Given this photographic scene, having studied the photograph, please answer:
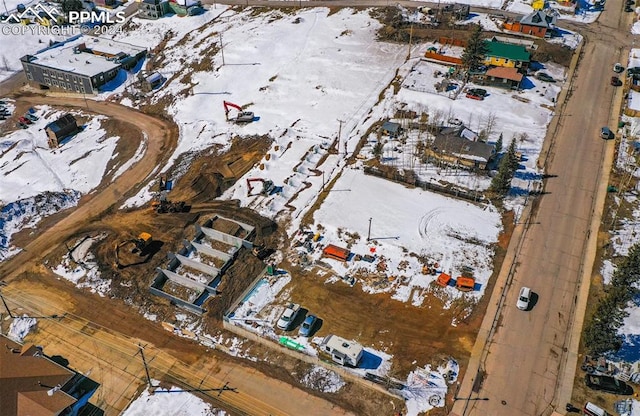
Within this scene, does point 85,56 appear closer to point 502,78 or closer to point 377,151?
point 377,151

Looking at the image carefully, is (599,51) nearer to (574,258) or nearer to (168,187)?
(574,258)

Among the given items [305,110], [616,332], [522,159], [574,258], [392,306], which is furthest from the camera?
[305,110]

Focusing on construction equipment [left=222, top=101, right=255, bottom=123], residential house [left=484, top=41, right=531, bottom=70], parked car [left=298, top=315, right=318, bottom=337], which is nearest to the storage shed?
parked car [left=298, top=315, right=318, bottom=337]

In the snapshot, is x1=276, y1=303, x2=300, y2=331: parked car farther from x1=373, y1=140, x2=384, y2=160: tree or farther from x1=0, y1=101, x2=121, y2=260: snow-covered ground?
x1=0, y1=101, x2=121, y2=260: snow-covered ground

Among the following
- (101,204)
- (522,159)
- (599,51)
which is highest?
(599,51)

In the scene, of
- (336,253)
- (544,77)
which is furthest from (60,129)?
(544,77)

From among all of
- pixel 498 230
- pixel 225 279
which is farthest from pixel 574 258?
pixel 225 279

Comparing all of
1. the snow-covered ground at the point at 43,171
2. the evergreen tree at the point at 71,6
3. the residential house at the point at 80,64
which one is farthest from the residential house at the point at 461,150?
the evergreen tree at the point at 71,6
